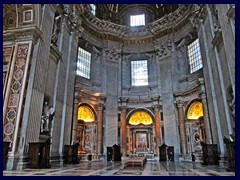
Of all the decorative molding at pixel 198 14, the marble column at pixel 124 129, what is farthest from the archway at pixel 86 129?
the decorative molding at pixel 198 14

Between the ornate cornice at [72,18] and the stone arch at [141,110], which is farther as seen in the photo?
the stone arch at [141,110]

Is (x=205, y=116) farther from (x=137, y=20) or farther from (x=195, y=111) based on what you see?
(x=137, y=20)

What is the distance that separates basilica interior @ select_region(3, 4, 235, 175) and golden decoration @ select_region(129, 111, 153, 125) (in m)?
0.08

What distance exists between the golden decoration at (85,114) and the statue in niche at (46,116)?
5051mm

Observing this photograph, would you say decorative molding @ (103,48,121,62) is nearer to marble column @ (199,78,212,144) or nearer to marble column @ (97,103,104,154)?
marble column @ (97,103,104,154)

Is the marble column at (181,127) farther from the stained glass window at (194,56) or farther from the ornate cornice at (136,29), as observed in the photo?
the ornate cornice at (136,29)

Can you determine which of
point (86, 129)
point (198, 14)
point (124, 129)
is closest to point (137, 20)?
point (198, 14)

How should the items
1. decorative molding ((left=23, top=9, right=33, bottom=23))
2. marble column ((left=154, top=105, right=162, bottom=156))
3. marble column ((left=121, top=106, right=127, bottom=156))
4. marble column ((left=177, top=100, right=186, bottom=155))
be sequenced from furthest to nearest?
marble column ((left=121, top=106, right=127, bottom=156)) < marble column ((left=154, top=105, right=162, bottom=156)) < marble column ((left=177, top=100, right=186, bottom=155)) < decorative molding ((left=23, top=9, right=33, bottom=23))

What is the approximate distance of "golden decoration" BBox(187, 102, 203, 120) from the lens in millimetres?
14594

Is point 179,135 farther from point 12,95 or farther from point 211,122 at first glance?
point 12,95

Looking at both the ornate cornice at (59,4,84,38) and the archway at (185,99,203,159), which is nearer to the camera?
the ornate cornice at (59,4,84,38)

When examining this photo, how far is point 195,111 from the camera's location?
14836 millimetres

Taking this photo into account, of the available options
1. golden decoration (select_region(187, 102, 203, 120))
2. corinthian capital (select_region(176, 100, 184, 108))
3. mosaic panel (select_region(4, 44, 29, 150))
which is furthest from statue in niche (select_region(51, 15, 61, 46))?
golden decoration (select_region(187, 102, 203, 120))

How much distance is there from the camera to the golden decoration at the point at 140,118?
16734 millimetres
